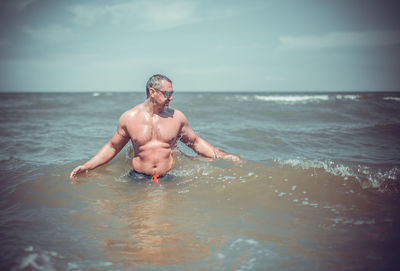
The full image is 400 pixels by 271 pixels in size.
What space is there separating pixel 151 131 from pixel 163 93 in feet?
1.80

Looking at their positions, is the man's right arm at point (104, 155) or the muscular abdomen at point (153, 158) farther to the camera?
the man's right arm at point (104, 155)

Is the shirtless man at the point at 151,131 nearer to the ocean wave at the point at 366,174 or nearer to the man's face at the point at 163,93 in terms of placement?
the man's face at the point at 163,93

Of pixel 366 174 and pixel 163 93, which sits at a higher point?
pixel 163 93

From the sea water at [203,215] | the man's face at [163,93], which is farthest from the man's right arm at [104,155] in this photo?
the man's face at [163,93]

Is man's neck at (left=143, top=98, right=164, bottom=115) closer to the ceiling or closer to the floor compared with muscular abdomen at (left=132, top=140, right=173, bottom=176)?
closer to the ceiling

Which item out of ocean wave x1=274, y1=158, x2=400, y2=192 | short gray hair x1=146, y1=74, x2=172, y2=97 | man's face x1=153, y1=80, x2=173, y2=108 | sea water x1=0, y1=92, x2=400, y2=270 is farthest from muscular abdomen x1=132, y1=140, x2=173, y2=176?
ocean wave x1=274, y1=158, x2=400, y2=192

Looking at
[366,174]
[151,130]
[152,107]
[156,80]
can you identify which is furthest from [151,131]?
[366,174]

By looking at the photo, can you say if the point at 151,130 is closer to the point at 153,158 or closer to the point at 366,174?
the point at 153,158

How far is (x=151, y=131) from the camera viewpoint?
3.33m

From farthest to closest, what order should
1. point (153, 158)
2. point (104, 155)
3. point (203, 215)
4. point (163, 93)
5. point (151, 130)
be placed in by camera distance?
point (104, 155) → point (153, 158) → point (151, 130) → point (163, 93) → point (203, 215)

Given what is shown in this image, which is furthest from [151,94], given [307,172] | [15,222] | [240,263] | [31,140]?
[31,140]

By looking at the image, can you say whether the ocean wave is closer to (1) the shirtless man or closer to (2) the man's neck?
(1) the shirtless man

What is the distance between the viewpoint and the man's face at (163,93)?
3.21 metres

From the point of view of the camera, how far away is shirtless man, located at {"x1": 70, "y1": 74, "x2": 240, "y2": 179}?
3.26 m
